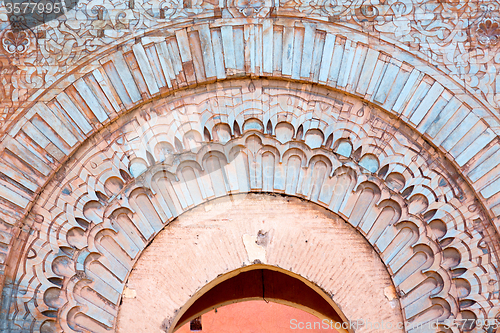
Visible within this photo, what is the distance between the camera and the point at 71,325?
3.20 meters

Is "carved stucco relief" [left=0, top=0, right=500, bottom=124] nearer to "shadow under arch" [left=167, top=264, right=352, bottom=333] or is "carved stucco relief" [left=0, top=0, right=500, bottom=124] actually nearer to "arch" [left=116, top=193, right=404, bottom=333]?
"arch" [left=116, top=193, right=404, bottom=333]

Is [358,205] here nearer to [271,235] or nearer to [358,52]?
[271,235]

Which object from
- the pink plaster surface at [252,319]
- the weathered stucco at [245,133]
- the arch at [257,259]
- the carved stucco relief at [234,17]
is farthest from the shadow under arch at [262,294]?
the pink plaster surface at [252,319]

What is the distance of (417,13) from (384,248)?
4.62 ft

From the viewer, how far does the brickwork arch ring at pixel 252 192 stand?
125 inches

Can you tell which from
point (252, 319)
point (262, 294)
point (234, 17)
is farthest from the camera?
point (252, 319)

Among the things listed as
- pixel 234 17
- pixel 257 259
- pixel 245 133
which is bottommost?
pixel 257 259

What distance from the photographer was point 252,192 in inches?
135

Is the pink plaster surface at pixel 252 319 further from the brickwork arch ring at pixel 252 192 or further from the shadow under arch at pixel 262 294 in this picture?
the brickwork arch ring at pixel 252 192

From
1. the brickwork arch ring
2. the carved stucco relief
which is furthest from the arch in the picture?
the carved stucco relief

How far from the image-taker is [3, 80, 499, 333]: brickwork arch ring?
10.5ft

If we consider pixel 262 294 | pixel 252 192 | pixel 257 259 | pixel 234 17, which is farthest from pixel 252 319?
pixel 234 17

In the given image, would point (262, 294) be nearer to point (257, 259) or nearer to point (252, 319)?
point (257, 259)

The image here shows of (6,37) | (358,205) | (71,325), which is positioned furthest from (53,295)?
(358,205)
